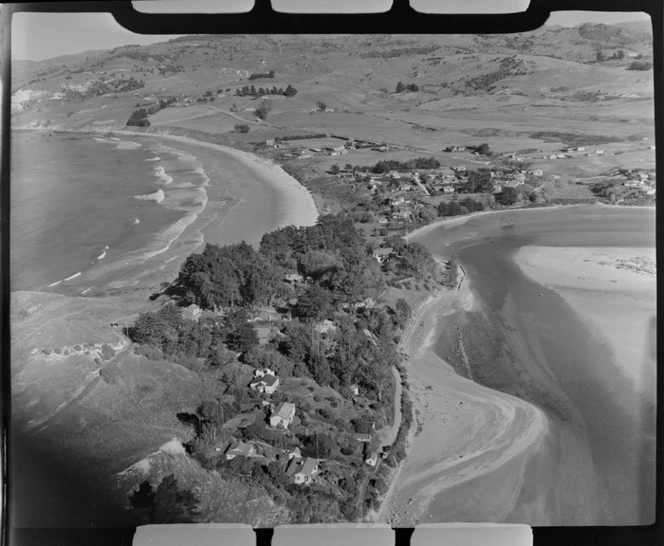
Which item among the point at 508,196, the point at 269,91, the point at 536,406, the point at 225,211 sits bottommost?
the point at 536,406

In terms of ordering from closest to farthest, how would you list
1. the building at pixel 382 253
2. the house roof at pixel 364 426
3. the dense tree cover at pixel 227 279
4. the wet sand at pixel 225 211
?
the house roof at pixel 364 426 → the dense tree cover at pixel 227 279 → the wet sand at pixel 225 211 → the building at pixel 382 253

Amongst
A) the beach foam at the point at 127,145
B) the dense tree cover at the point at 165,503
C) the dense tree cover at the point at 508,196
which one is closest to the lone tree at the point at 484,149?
the dense tree cover at the point at 508,196

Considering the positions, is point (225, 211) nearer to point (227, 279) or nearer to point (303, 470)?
point (227, 279)

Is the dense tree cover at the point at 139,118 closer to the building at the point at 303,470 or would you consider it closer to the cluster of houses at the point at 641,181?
the building at the point at 303,470

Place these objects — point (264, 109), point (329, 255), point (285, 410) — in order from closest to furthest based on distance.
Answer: point (285, 410) < point (329, 255) < point (264, 109)

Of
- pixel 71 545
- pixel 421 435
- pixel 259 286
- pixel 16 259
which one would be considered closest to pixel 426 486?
pixel 421 435

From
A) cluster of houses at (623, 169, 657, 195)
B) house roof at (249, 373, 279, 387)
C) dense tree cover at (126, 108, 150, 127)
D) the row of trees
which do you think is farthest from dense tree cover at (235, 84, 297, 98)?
cluster of houses at (623, 169, 657, 195)

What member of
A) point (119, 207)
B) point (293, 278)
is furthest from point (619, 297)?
point (119, 207)
